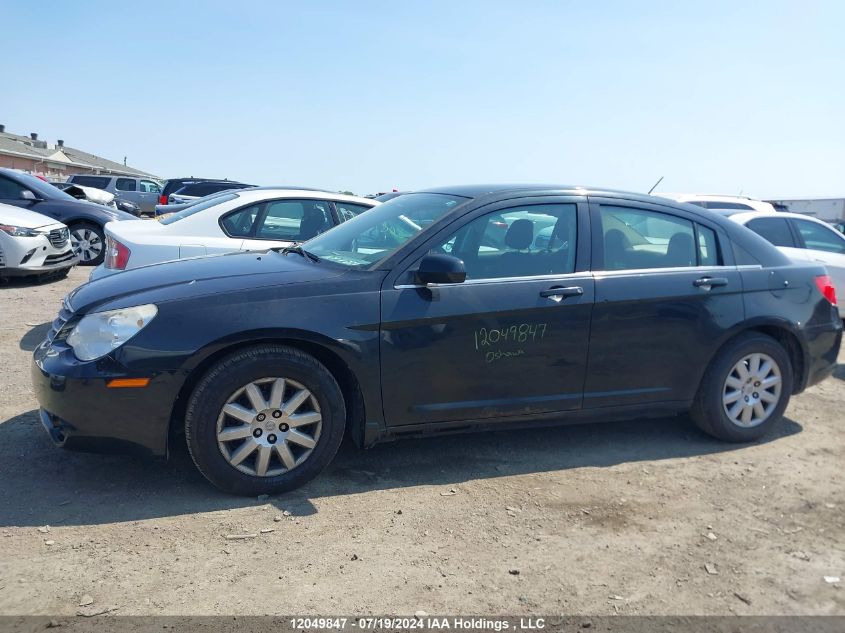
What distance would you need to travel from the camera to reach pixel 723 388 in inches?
184

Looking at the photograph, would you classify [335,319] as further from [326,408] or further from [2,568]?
[2,568]

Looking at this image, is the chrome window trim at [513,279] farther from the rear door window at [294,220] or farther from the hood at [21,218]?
the hood at [21,218]

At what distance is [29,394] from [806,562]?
5.12m

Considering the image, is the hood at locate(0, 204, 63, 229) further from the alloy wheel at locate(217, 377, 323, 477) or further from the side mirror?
the side mirror

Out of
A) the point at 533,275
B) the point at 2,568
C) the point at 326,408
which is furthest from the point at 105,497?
the point at 533,275

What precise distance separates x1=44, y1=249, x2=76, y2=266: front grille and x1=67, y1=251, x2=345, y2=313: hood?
21.6 ft

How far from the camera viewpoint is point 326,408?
376cm

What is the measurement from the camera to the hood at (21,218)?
9.54 meters

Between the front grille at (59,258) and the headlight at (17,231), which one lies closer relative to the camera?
the headlight at (17,231)

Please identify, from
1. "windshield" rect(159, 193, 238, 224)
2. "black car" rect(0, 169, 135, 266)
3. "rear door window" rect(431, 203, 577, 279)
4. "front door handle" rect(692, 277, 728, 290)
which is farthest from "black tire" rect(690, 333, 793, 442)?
"black car" rect(0, 169, 135, 266)

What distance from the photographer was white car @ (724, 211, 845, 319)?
28.7ft

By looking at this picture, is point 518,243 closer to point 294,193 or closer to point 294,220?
point 294,220

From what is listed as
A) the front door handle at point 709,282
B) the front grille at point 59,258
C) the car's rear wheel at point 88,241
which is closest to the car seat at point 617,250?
the front door handle at point 709,282

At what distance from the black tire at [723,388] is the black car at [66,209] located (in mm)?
9727
